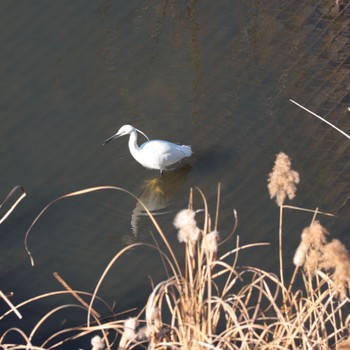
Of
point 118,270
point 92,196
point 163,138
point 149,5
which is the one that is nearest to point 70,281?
point 118,270

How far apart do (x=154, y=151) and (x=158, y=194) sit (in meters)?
0.33

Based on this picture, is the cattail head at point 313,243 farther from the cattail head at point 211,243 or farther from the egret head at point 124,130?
the egret head at point 124,130

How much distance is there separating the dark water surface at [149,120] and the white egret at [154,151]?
18 cm

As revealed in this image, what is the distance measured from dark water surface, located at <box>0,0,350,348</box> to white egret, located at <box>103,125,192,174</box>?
178 millimetres

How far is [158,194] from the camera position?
20.6 feet

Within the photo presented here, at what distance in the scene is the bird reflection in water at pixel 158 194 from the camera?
5.90m

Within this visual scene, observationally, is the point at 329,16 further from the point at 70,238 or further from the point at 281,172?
the point at 281,172

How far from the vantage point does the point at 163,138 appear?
6594mm

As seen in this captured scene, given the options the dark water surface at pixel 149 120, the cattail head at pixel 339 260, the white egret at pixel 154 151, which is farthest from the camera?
the white egret at pixel 154 151

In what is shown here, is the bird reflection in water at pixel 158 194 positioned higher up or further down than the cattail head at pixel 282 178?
further down

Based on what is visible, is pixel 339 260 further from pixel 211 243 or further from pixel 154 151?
pixel 154 151

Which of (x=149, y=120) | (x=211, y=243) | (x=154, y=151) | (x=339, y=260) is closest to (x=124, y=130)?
(x=154, y=151)

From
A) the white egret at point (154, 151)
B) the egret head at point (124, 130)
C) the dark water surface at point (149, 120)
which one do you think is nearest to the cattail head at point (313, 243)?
the dark water surface at point (149, 120)

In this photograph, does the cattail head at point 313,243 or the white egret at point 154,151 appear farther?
the white egret at point 154,151
